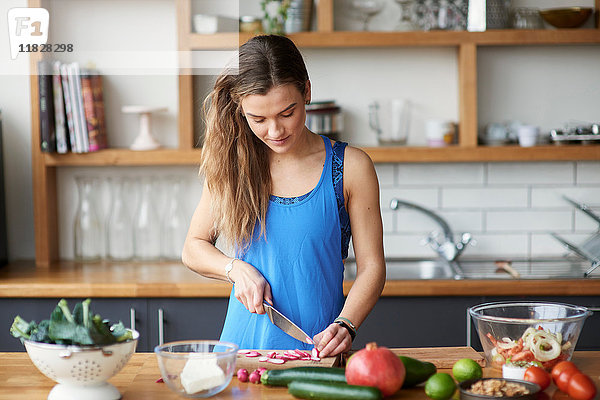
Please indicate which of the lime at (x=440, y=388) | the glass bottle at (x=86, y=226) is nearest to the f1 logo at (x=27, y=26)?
the glass bottle at (x=86, y=226)

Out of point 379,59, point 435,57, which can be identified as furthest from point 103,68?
point 435,57

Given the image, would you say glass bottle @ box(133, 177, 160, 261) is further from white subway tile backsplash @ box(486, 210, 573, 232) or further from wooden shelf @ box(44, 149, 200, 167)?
white subway tile backsplash @ box(486, 210, 573, 232)

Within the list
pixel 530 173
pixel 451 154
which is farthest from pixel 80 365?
pixel 530 173

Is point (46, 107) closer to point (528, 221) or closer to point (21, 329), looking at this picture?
point (21, 329)

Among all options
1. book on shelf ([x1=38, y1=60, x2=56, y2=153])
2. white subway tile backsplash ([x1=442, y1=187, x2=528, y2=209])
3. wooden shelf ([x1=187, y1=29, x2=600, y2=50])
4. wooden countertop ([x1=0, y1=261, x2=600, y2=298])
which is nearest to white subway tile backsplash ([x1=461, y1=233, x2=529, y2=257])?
white subway tile backsplash ([x1=442, y1=187, x2=528, y2=209])

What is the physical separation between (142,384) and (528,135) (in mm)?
2356

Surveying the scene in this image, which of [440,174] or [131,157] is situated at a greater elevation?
A: [131,157]

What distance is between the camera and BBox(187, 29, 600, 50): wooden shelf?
3408 mm

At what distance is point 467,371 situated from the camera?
1.64 m

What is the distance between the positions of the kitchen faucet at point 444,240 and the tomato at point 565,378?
1.86m

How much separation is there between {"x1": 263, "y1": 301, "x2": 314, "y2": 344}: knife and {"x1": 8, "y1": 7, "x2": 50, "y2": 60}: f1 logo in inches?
78.2

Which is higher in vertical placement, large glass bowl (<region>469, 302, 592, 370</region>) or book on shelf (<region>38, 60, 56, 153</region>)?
book on shelf (<region>38, 60, 56, 153</region>)

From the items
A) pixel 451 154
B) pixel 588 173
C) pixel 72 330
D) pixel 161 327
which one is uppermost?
pixel 451 154

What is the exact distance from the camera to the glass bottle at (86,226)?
3691mm
